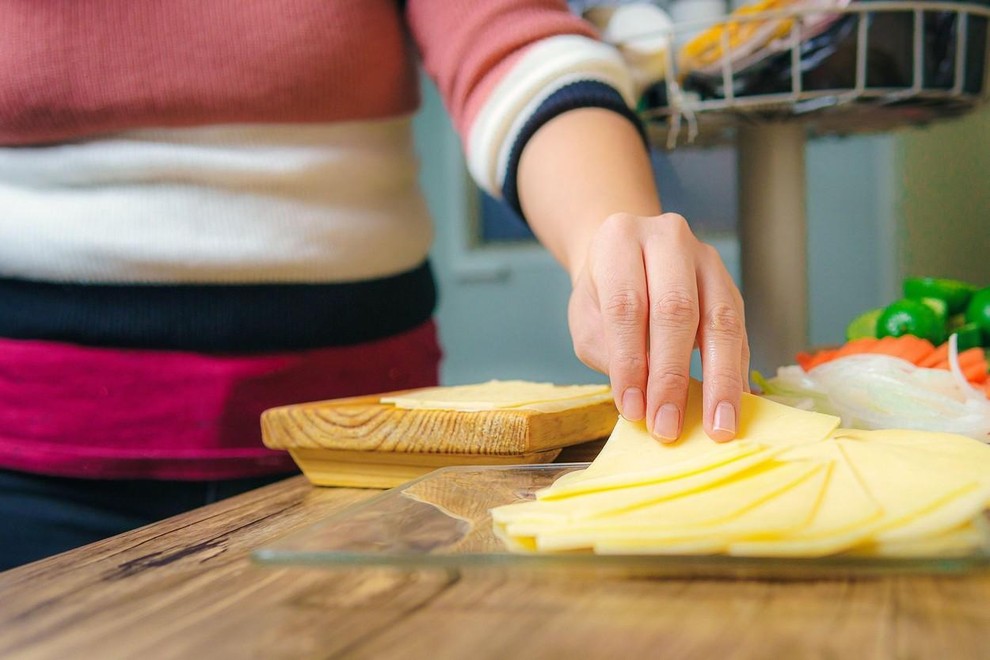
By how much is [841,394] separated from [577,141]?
11.7 inches

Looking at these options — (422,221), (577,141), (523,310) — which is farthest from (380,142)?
(523,310)

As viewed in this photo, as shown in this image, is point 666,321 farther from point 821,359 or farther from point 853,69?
point 853,69

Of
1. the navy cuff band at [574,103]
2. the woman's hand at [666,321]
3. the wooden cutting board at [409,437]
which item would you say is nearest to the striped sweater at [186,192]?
the navy cuff band at [574,103]

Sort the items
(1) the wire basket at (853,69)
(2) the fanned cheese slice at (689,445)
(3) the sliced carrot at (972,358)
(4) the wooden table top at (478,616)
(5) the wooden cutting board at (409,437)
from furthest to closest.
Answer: (1) the wire basket at (853,69), (3) the sliced carrot at (972,358), (5) the wooden cutting board at (409,437), (2) the fanned cheese slice at (689,445), (4) the wooden table top at (478,616)

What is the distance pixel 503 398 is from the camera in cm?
70

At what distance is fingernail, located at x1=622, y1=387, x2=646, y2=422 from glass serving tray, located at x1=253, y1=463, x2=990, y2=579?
A: 51mm

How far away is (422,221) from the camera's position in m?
1.01

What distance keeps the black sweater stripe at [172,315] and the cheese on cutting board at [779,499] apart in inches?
17.8

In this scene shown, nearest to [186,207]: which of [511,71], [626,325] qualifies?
[511,71]

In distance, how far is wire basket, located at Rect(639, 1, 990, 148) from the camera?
95 centimetres

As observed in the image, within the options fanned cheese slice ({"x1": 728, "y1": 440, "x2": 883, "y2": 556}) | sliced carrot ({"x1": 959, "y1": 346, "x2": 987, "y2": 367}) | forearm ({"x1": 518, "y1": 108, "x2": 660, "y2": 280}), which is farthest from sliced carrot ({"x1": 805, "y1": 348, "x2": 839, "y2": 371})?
fanned cheese slice ({"x1": 728, "y1": 440, "x2": 883, "y2": 556})

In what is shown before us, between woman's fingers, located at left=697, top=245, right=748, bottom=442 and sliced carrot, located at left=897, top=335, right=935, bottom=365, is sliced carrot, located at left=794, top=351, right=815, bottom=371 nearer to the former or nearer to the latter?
sliced carrot, located at left=897, top=335, right=935, bottom=365

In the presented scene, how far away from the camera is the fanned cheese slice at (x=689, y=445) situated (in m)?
0.44

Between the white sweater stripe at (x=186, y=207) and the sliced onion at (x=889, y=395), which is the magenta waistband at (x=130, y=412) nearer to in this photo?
the white sweater stripe at (x=186, y=207)
